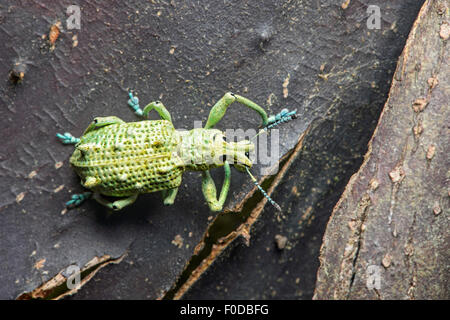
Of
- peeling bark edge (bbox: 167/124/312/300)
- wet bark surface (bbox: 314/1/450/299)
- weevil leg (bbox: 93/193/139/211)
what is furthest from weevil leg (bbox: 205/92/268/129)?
wet bark surface (bbox: 314/1/450/299)

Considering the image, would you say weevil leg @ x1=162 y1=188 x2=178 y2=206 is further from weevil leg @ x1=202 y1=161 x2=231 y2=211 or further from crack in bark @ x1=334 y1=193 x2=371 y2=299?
crack in bark @ x1=334 y1=193 x2=371 y2=299

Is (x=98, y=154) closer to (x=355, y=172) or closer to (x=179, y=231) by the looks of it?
Answer: (x=179, y=231)

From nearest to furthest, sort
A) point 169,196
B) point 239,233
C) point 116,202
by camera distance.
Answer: point 116,202 → point 169,196 → point 239,233

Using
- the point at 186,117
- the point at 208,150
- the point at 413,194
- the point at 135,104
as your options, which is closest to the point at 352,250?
the point at 413,194

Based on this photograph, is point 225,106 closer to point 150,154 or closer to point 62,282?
point 150,154

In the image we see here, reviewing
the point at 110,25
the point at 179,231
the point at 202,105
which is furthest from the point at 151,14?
the point at 179,231

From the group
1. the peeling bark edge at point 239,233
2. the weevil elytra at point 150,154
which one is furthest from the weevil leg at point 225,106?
the peeling bark edge at point 239,233
